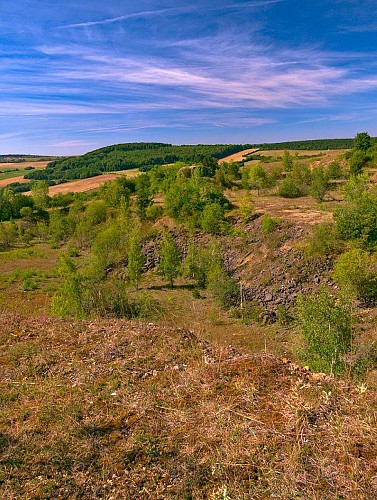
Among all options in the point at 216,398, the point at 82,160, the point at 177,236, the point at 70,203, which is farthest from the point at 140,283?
the point at 82,160

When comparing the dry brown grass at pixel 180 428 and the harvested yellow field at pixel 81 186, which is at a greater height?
the harvested yellow field at pixel 81 186

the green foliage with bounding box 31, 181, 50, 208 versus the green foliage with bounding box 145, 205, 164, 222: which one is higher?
the green foliage with bounding box 31, 181, 50, 208

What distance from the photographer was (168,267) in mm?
32594

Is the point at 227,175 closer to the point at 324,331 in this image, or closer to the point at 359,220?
the point at 359,220

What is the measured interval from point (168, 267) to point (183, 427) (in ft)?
89.5

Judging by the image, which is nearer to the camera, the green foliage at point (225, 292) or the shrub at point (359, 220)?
the shrub at point (359, 220)

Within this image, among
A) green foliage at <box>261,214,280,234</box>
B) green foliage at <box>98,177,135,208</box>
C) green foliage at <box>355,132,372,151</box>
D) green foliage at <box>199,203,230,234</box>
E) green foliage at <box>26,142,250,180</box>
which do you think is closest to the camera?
green foliage at <box>261,214,280,234</box>

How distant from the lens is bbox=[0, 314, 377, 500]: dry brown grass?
441 centimetres

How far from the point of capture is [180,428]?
5375 millimetres

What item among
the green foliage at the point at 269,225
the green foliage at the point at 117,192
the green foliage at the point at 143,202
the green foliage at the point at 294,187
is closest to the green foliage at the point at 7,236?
the green foliage at the point at 117,192

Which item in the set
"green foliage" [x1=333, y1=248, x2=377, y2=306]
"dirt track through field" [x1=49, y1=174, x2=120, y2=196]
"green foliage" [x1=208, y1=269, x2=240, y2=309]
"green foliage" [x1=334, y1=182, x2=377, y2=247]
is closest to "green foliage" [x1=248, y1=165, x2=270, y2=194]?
"green foliage" [x1=334, y1=182, x2=377, y2=247]

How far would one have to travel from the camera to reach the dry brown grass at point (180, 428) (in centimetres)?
441

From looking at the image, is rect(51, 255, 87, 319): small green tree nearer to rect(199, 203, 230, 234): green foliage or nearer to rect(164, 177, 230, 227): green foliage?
rect(199, 203, 230, 234): green foliage

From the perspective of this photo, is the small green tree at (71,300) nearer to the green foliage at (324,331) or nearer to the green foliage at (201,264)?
the green foliage at (324,331)
